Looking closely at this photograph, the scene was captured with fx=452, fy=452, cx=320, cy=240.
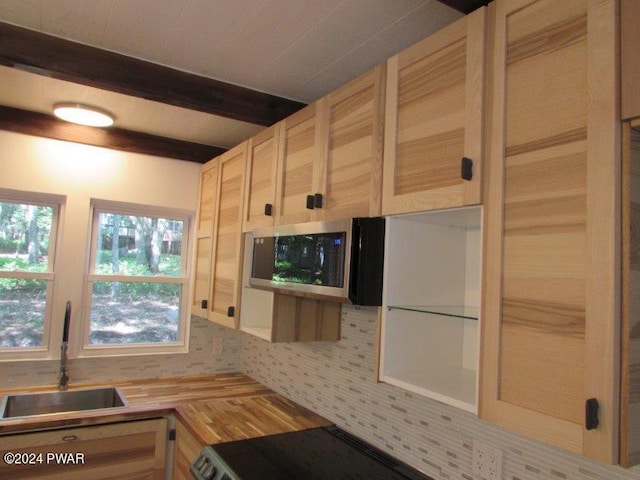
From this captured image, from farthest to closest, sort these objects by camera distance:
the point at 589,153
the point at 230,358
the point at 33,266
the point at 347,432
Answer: the point at 230,358 → the point at 33,266 → the point at 347,432 → the point at 589,153

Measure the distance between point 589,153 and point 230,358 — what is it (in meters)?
2.91

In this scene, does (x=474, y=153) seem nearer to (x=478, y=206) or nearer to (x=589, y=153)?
(x=478, y=206)

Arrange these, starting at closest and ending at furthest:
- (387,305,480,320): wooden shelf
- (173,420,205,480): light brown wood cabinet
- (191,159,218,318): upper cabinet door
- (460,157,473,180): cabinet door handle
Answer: (460,157,473,180): cabinet door handle → (387,305,480,320): wooden shelf → (173,420,205,480): light brown wood cabinet → (191,159,218,318): upper cabinet door

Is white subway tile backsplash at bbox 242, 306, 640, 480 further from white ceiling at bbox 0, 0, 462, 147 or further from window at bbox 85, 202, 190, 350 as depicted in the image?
white ceiling at bbox 0, 0, 462, 147

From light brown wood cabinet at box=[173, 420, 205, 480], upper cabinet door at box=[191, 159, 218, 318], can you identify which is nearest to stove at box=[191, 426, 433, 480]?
light brown wood cabinet at box=[173, 420, 205, 480]

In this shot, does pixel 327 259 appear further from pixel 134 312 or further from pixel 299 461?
pixel 134 312

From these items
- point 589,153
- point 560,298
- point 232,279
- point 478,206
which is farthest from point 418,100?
point 232,279

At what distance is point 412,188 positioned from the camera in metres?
1.32

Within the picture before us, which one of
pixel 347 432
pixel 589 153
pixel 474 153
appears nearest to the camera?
pixel 589 153

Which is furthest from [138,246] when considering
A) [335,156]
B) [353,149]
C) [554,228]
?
[554,228]

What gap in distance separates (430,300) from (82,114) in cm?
220

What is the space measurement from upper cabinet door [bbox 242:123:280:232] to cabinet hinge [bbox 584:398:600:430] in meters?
1.49

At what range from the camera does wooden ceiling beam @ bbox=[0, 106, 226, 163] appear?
268 centimetres

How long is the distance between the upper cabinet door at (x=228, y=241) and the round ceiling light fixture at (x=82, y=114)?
69 cm
